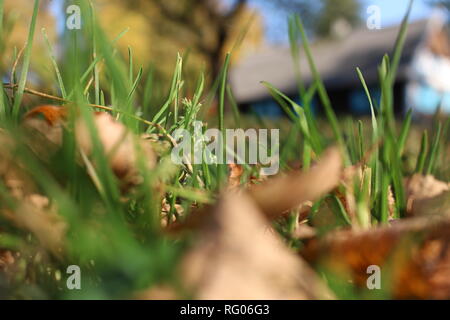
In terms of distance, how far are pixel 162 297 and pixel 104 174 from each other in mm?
137

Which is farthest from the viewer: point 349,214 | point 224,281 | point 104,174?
point 349,214

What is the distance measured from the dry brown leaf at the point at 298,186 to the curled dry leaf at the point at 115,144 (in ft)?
0.42

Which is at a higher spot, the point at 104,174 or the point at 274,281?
the point at 104,174

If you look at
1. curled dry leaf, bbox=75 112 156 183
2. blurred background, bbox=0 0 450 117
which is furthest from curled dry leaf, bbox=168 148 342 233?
blurred background, bbox=0 0 450 117

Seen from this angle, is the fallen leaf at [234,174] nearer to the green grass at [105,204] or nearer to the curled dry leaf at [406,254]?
the green grass at [105,204]

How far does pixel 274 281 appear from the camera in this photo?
1.35 feet

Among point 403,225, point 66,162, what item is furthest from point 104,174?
point 403,225

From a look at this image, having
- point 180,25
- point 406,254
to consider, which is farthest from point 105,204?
point 180,25

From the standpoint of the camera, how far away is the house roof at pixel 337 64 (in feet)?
81.7

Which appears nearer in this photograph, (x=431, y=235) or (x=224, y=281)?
(x=224, y=281)

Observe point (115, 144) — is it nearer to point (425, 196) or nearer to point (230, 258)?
point (230, 258)

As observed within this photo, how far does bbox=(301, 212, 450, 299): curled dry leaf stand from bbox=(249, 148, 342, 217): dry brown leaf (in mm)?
62

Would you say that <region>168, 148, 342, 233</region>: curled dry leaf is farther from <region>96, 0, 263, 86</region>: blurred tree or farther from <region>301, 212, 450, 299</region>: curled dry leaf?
<region>96, 0, 263, 86</region>: blurred tree
